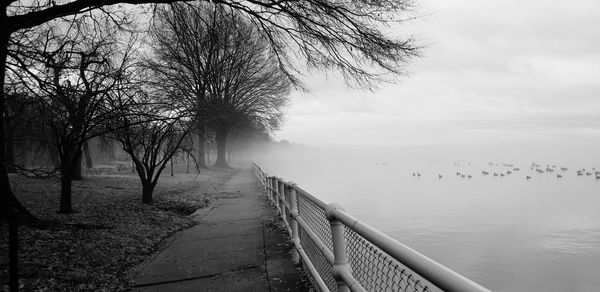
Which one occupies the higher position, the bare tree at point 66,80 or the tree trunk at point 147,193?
the bare tree at point 66,80

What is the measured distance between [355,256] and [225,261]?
3.72 m

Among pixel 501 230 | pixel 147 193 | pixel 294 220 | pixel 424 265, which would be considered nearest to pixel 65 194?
pixel 147 193

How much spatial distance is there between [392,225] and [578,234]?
7.28m

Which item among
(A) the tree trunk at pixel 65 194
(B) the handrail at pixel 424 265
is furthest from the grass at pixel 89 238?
(B) the handrail at pixel 424 265

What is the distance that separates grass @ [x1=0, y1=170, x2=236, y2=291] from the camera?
238 inches

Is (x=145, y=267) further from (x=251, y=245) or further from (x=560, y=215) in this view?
(x=560, y=215)

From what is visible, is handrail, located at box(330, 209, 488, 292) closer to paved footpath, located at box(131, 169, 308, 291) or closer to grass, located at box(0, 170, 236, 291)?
paved footpath, located at box(131, 169, 308, 291)

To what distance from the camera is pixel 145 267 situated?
679 cm

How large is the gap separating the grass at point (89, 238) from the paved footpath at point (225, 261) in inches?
20.0

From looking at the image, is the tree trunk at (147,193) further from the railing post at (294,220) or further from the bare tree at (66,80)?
the railing post at (294,220)

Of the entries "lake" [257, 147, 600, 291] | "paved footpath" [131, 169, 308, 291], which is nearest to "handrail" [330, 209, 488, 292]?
"paved footpath" [131, 169, 308, 291]

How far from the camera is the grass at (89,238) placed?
605 cm

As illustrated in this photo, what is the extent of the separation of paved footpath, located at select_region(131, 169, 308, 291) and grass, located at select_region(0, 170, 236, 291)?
0.51 meters

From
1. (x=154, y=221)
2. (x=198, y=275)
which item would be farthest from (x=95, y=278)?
(x=154, y=221)
